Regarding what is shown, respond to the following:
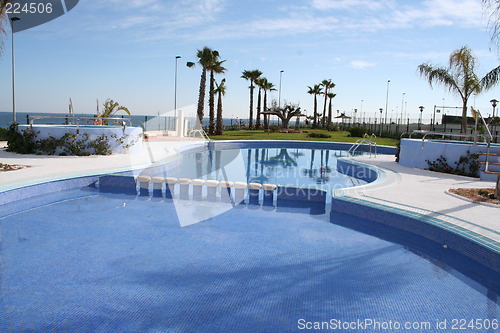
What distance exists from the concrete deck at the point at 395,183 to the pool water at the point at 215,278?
1146 millimetres

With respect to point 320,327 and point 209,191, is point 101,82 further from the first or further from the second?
point 320,327

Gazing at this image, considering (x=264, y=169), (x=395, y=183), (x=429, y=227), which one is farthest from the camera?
(x=264, y=169)

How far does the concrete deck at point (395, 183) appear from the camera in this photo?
652 centimetres

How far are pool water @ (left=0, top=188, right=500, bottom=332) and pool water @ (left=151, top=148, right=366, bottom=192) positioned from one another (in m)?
4.26

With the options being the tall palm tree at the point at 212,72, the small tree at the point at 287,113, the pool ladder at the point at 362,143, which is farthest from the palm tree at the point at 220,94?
the pool ladder at the point at 362,143

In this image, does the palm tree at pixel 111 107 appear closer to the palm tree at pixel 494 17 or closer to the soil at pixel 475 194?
the soil at pixel 475 194

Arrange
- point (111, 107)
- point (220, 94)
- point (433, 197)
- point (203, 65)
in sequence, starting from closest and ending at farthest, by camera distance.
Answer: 1. point (433, 197)
2. point (111, 107)
3. point (203, 65)
4. point (220, 94)

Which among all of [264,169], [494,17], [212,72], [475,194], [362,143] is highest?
[212,72]

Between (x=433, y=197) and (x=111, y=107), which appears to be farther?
(x=111, y=107)

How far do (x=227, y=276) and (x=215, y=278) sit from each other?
6.5 inches

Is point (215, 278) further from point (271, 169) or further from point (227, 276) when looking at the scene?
point (271, 169)

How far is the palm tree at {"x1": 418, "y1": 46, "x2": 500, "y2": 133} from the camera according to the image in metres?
18.6

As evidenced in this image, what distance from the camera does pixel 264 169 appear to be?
44.6ft

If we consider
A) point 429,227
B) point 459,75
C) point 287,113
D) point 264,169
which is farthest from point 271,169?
point 287,113
